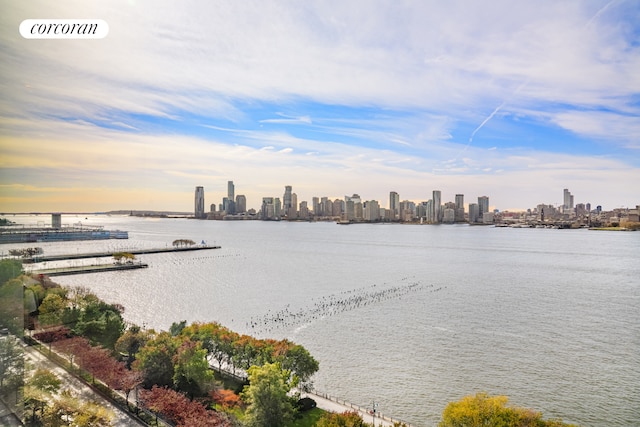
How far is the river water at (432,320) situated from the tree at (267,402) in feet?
7.98

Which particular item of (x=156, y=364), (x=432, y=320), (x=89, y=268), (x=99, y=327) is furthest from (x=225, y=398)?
(x=89, y=268)

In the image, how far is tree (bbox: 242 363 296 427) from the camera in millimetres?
6164

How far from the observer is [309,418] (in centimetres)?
701

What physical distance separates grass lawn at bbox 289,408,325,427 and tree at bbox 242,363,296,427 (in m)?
0.41

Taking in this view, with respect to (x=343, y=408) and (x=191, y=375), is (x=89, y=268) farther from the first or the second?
(x=343, y=408)

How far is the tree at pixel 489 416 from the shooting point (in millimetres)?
5633

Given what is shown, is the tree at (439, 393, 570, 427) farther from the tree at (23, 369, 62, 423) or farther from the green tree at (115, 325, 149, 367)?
the green tree at (115, 325, 149, 367)

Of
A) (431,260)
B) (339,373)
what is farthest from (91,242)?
(339,373)

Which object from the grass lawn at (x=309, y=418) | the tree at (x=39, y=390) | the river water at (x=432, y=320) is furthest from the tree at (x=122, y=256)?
the tree at (x=39, y=390)

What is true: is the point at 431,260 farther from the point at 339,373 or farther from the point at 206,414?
the point at 206,414

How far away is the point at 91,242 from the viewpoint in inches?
1538

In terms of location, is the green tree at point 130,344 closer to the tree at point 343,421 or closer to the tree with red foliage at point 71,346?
the tree with red foliage at point 71,346

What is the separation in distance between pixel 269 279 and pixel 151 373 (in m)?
14.8

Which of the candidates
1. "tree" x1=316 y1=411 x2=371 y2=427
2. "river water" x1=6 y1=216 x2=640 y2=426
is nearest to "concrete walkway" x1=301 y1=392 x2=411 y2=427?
"river water" x1=6 y1=216 x2=640 y2=426
